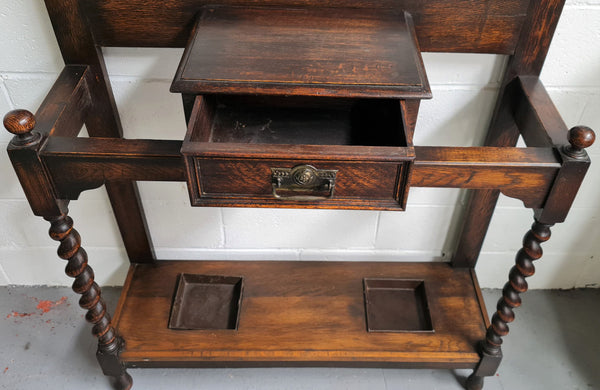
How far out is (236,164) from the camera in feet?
3.09

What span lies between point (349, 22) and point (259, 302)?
93cm

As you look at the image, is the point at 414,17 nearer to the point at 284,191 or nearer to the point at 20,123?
the point at 284,191

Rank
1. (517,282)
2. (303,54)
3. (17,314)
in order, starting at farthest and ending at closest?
(17,314)
(517,282)
(303,54)

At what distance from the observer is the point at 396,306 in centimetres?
168

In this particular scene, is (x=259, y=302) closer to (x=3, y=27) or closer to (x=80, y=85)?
(x=80, y=85)

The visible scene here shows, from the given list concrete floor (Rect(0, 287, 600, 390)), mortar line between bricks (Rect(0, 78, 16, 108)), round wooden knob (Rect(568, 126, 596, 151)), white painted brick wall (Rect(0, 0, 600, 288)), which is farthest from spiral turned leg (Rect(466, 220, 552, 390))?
mortar line between bricks (Rect(0, 78, 16, 108))

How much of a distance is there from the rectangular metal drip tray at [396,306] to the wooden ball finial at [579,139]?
787 millimetres

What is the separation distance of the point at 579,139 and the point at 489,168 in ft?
0.56

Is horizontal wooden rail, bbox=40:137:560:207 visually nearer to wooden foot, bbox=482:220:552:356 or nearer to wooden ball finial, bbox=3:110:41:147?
wooden ball finial, bbox=3:110:41:147

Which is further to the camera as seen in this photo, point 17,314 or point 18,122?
point 17,314

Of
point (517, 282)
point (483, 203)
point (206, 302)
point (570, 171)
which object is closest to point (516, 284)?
point (517, 282)

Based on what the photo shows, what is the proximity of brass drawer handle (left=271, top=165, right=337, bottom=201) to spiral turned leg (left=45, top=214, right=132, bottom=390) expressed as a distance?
0.51 meters

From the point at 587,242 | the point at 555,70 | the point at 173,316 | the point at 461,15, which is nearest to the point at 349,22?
the point at 461,15

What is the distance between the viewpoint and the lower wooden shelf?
4.97 feet
